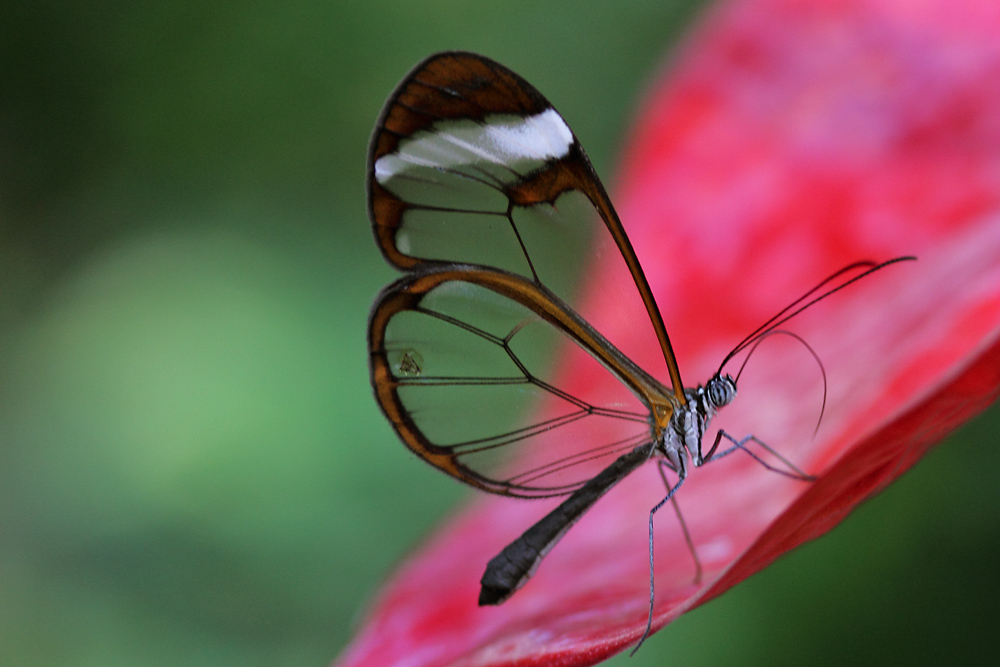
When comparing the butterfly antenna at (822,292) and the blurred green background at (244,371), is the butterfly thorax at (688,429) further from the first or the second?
the blurred green background at (244,371)

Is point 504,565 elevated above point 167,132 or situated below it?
below

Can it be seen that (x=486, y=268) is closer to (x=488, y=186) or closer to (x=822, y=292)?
(x=488, y=186)

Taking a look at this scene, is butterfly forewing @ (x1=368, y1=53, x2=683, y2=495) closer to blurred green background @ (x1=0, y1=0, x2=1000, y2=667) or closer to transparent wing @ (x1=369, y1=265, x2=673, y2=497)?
transparent wing @ (x1=369, y1=265, x2=673, y2=497)

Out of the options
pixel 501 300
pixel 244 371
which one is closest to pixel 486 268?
pixel 501 300

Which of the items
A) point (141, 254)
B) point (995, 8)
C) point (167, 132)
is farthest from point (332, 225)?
point (995, 8)

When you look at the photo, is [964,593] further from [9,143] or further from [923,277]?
[9,143]

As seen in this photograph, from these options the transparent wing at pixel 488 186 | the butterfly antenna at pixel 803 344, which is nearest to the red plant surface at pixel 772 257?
the butterfly antenna at pixel 803 344

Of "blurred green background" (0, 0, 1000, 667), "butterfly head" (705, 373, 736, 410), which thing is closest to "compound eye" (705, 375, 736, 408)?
"butterfly head" (705, 373, 736, 410)
